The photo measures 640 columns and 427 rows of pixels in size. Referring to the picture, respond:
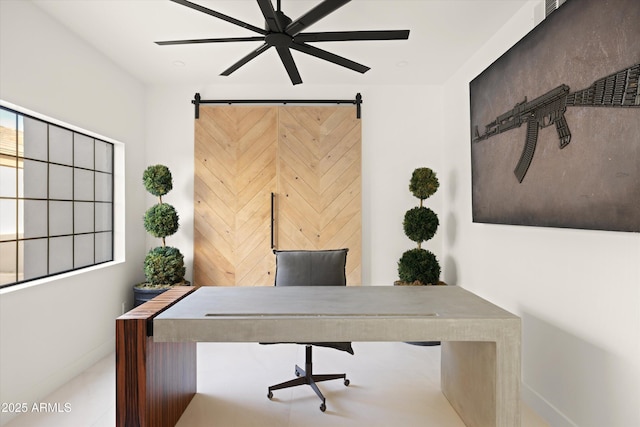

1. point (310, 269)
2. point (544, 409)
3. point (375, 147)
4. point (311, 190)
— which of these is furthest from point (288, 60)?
point (544, 409)

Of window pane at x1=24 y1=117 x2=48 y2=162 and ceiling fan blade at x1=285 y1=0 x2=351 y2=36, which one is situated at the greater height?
ceiling fan blade at x1=285 y1=0 x2=351 y2=36

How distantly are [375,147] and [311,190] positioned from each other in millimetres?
891

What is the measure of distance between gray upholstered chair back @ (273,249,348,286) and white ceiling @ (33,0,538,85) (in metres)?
1.75

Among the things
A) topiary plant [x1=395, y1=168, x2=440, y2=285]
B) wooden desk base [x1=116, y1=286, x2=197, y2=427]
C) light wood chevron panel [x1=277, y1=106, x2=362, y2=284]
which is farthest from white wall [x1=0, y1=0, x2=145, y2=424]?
topiary plant [x1=395, y1=168, x2=440, y2=285]

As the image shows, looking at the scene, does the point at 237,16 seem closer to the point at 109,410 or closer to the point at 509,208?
the point at 509,208

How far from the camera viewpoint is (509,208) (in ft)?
8.27

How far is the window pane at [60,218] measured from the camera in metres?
2.80

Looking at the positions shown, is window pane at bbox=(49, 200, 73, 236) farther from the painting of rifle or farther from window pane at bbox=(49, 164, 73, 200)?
the painting of rifle

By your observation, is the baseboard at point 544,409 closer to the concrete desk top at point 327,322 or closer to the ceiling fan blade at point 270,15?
the concrete desk top at point 327,322

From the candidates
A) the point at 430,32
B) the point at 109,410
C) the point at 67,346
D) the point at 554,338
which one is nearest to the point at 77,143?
the point at 67,346

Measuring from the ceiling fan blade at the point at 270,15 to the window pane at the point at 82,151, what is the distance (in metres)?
2.15

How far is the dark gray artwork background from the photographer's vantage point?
1.60 m

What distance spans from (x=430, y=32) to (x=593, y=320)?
2298 mm

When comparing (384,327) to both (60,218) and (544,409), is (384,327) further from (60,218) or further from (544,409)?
(60,218)
